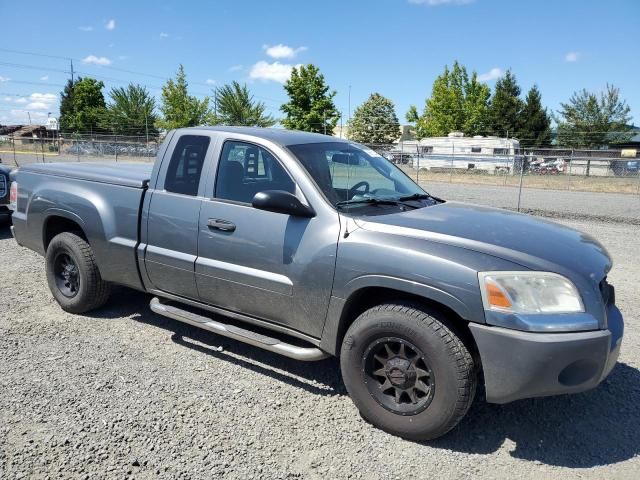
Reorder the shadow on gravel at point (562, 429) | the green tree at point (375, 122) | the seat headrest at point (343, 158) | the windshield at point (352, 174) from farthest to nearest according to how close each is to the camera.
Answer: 1. the green tree at point (375, 122)
2. the seat headrest at point (343, 158)
3. the windshield at point (352, 174)
4. the shadow on gravel at point (562, 429)

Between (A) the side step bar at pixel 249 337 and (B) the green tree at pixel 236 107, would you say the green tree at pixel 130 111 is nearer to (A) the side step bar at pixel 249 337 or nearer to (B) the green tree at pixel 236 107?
(B) the green tree at pixel 236 107

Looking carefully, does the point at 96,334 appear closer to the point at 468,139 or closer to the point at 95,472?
the point at 95,472

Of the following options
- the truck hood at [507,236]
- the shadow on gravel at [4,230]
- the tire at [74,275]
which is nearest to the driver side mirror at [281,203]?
the truck hood at [507,236]

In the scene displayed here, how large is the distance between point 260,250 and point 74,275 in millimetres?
2458

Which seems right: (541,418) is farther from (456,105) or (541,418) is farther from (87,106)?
(87,106)

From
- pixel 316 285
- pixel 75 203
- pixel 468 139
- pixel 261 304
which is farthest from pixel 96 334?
pixel 468 139

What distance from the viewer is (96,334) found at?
179 inches

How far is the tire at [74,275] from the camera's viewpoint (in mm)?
4727

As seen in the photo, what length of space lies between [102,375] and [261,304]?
1.31 metres

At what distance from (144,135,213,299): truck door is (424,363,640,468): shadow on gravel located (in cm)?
219

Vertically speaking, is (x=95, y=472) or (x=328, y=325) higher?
(x=328, y=325)

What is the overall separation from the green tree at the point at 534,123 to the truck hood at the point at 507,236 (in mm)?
57627

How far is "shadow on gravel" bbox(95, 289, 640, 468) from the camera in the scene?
2980mm

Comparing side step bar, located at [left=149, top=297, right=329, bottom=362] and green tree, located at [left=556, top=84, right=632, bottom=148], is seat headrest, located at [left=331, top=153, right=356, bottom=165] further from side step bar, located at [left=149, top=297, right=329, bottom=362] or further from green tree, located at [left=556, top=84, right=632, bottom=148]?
green tree, located at [left=556, top=84, right=632, bottom=148]
